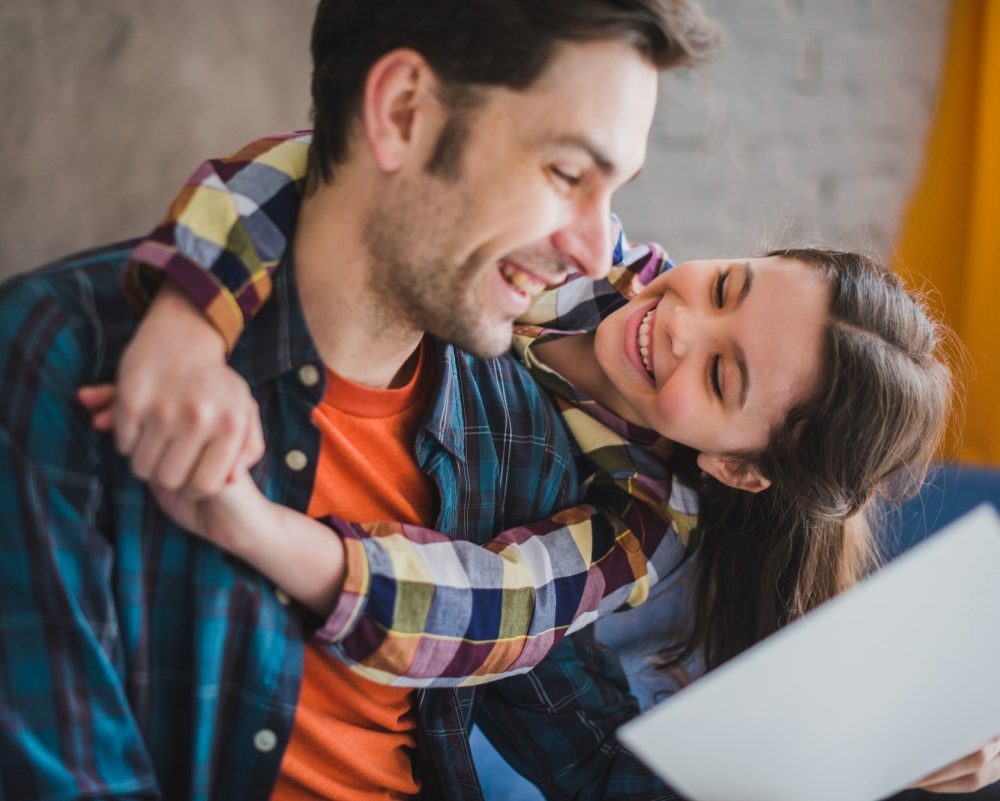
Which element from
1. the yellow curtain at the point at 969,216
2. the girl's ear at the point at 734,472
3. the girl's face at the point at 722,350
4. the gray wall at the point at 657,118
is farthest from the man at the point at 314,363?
the yellow curtain at the point at 969,216

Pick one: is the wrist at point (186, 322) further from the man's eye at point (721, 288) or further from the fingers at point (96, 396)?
the man's eye at point (721, 288)

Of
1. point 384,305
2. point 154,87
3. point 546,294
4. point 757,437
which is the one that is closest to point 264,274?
point 384,305

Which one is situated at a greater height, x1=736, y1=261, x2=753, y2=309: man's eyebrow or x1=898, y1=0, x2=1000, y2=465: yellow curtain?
x1=898, y1=0, x2=1000, y2=465: yellow curtain

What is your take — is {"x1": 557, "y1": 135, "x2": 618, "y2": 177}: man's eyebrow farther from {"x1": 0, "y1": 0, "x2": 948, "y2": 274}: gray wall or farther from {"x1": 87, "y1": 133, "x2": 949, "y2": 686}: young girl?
{"x1": 0, "y1": 0, "x2": 948, "y2": 274}: gray wall

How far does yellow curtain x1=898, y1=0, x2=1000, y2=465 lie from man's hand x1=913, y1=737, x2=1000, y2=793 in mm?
1122

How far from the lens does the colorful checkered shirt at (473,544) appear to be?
0.96m

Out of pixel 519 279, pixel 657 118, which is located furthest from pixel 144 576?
pixel 657 118

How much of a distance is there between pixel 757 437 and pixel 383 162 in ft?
1.98

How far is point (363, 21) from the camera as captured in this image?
103 cm

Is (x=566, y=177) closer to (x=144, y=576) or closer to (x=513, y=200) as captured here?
(x=513, y=200)

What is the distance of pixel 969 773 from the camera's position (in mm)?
1227

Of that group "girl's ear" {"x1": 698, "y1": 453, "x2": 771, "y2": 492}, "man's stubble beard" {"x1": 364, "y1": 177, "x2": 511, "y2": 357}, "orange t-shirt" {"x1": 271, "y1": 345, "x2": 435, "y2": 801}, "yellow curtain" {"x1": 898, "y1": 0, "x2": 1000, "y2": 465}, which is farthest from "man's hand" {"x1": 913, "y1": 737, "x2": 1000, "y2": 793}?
"yellow curtain" {"x1": 898, "y1": 0, "x2": 1000, "y2": 465}

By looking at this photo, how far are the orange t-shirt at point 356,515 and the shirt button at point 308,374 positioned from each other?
0.17 feet

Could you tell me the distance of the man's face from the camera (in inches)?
38.4
